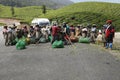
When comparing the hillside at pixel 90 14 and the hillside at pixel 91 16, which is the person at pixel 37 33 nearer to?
the hillside at pixel 90 14

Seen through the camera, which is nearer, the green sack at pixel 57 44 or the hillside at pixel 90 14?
the green sack at pixel 57 44

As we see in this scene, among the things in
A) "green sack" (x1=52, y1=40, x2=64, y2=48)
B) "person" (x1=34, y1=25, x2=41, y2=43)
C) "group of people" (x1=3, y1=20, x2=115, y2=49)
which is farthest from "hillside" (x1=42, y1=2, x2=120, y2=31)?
"green sack" (x1=52, y1=40, x2=64, y2=48)

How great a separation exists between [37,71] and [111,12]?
57062mm

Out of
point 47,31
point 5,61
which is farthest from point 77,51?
point 47,31

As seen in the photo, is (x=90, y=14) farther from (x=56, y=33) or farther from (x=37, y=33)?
(x=56, y=33)

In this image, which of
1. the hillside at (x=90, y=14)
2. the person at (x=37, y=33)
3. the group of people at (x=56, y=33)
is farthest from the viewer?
the hillside at (x=90, y=14)

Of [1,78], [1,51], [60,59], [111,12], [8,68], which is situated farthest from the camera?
[111,12]

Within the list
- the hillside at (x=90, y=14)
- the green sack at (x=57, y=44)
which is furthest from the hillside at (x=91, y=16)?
the green sack at (x=57, y=44)

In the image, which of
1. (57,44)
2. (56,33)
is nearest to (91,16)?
(56,33)

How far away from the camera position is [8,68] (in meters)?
18.0

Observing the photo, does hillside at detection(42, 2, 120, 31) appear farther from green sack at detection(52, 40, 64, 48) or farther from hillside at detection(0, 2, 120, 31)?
green sack at detection(52, 40, 64, 48)

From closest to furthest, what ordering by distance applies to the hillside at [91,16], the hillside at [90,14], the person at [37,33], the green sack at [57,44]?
the green sack at [57,44] < the person at [37,33] < the hillside at [91,16] < the hillside at [90,14]

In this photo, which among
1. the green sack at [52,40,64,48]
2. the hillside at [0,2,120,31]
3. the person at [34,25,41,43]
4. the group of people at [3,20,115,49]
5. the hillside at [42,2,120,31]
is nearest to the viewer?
the green sack at [52,40,64,48]

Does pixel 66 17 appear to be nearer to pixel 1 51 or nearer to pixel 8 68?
pixel 1 51
